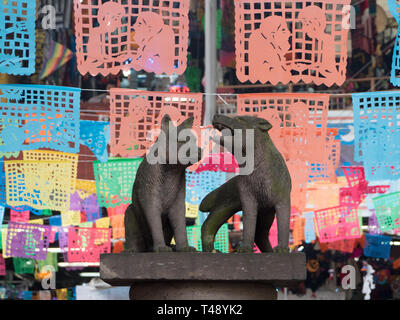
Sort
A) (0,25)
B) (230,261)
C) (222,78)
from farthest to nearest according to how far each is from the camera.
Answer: (222,78), (0,25), (230,261)

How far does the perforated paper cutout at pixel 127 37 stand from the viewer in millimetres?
6633

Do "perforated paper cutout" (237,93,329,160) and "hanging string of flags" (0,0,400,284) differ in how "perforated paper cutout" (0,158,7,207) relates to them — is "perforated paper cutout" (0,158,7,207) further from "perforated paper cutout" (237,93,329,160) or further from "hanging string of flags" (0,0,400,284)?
"perforated paper cutout" (237,93,329,160)

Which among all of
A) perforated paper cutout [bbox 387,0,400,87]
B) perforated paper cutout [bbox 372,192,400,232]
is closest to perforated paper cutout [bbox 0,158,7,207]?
perforated paper cutout [bbox 387,0,400,87]

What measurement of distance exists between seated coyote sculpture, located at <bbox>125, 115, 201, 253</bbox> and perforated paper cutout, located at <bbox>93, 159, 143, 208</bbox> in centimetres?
325

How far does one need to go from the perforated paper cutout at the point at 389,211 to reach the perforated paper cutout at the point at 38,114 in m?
4.04

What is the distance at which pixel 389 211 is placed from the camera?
30.7 ft

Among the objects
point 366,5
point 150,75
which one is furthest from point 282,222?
point 150,75

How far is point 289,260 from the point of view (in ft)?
16.1

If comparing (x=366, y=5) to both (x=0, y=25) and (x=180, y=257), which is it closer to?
(x=0, y=25)

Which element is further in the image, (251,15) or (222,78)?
(222,78)

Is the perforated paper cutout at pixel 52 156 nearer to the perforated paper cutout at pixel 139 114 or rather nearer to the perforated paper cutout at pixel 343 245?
the perforated paper cutout at pixel 139 114

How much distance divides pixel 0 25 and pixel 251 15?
2.17m

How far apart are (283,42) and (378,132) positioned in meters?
1.27

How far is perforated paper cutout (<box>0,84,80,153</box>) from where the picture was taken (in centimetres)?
717
